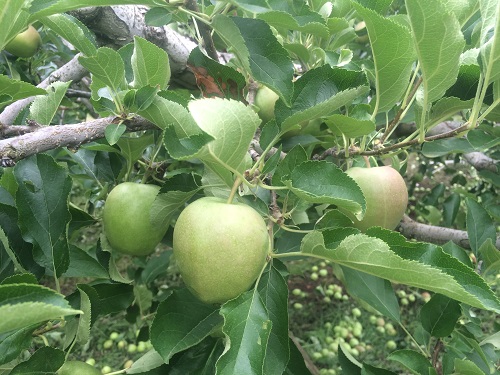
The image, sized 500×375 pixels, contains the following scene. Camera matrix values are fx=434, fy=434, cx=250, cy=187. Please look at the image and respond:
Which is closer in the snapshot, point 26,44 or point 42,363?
point 42,363

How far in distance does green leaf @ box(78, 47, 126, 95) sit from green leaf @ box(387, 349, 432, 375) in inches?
30.0

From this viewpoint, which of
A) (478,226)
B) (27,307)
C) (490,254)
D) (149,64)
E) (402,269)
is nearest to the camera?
(27,307)

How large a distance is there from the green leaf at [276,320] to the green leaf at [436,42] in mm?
423

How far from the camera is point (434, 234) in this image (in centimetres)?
138

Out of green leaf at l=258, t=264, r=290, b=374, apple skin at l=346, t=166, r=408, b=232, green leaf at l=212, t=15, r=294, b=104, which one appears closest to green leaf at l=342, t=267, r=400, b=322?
apple skin at l=346, t=166, r=408, b=232

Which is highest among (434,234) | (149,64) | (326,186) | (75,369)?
(149,64)

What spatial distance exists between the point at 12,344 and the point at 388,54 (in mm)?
774

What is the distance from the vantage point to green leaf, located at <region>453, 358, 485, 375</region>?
32.7 inches

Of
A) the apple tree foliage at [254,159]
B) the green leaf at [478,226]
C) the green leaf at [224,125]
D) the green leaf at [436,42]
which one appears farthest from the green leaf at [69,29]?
the green leaf at [478,226]

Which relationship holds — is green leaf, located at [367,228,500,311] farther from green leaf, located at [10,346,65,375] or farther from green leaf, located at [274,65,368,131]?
green leaf, located at [10,346,65,375]

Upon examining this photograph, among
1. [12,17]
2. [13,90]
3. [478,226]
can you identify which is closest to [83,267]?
[13,90]

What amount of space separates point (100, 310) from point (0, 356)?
230 mm

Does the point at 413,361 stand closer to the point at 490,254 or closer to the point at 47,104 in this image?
the point at 490,254

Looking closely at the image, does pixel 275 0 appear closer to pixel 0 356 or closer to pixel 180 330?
pixel 180 330
